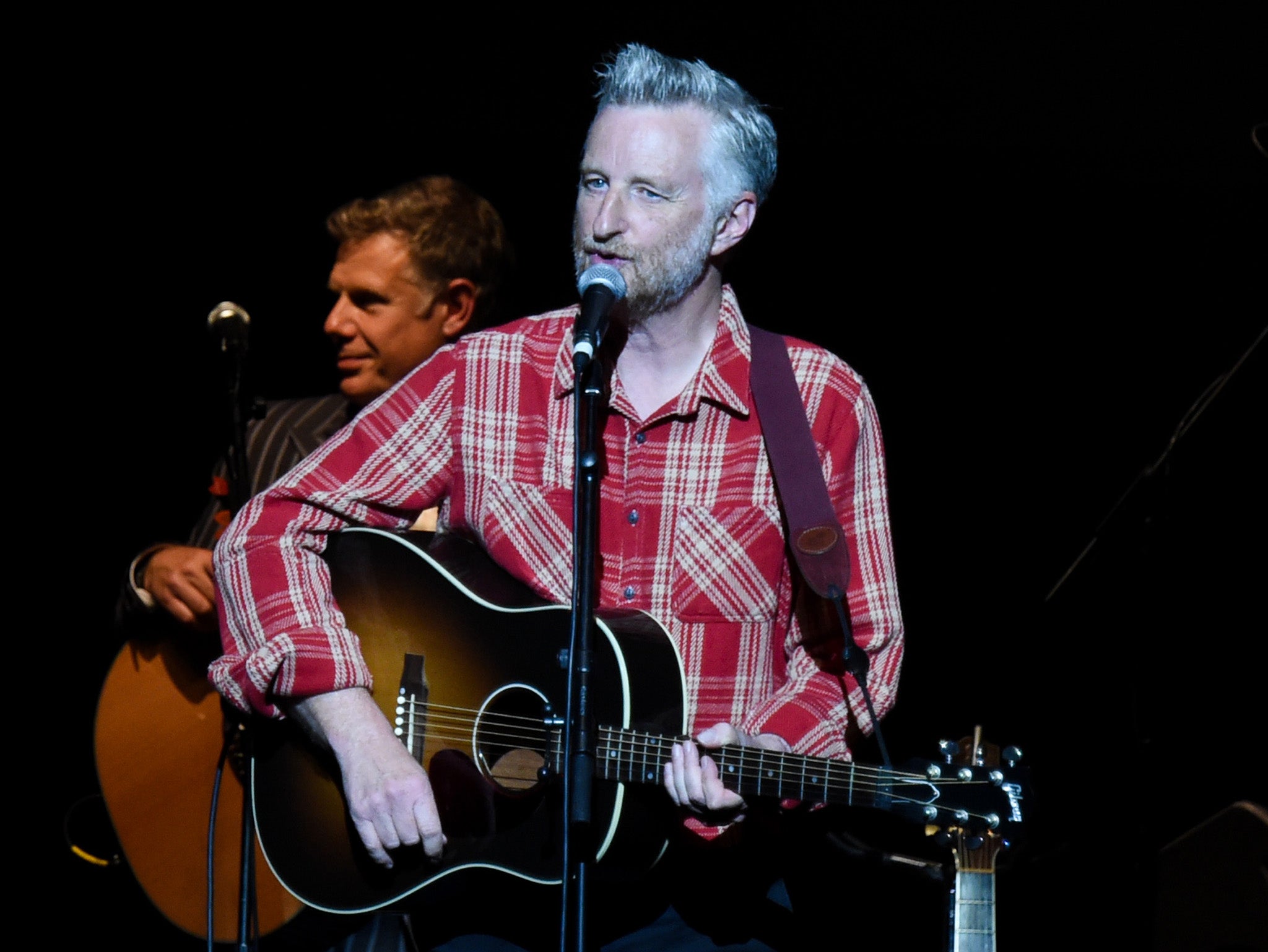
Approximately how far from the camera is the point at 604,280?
7.34ft

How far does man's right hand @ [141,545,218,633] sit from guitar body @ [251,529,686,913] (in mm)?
1008

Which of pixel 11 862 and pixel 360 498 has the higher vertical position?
pixel 360 498

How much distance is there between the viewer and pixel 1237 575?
12.6ft

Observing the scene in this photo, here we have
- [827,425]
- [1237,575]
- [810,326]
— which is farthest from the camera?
[810,326]

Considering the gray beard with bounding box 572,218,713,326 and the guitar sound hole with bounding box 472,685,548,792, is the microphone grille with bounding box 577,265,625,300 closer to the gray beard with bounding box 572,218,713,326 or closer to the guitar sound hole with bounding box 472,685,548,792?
the gray beard with bounding box 572,218,713,326

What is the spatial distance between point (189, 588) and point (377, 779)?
1420mm

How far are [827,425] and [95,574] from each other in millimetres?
2760

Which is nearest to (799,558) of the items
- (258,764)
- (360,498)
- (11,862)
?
(360,498)

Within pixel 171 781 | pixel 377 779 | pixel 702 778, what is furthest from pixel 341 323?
pixel 702 778

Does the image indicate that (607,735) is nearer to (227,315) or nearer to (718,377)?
(718,377)

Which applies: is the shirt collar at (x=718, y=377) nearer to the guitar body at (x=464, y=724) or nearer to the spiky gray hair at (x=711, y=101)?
the spiky gray hair at (x=711, y=101)

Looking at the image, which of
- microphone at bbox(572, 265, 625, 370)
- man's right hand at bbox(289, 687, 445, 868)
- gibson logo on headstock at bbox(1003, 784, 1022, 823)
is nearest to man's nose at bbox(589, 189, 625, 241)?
microphone at bbox(572, 265, 625, 370)

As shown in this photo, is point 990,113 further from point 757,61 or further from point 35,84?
point 35,84

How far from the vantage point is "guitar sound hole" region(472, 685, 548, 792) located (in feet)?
8.33
